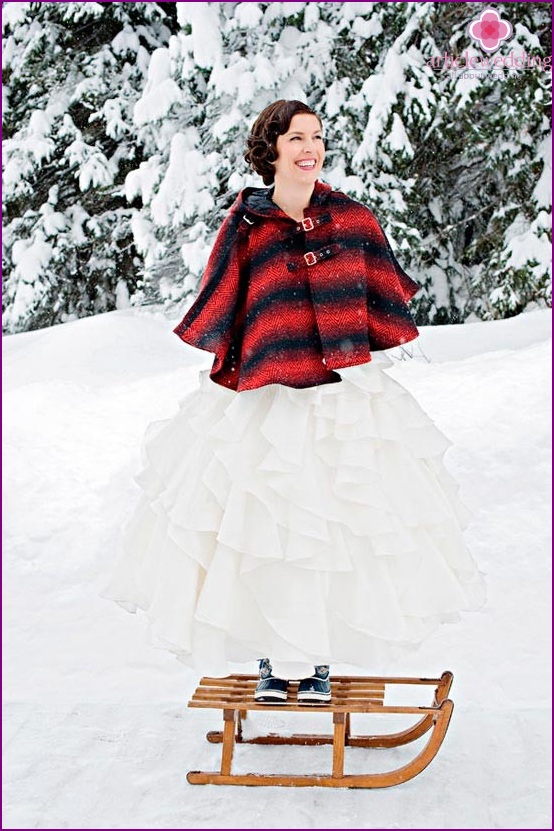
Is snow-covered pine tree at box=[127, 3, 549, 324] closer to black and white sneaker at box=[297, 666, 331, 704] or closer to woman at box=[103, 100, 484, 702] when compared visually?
woman at box=[103, 100, 484, 702]

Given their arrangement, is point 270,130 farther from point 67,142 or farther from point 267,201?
point 67,142

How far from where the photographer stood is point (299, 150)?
2.59 metres

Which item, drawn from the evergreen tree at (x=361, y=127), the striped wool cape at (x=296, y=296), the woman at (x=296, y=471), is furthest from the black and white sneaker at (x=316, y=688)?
the evergreen tree at (x=361, y=127)

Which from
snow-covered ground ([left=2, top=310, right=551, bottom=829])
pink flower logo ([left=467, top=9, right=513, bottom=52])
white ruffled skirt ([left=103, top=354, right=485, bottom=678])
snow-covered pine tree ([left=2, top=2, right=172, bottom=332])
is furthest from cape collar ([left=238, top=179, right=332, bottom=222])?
snow-covered pine tree ([left=2, top=2, right=172, bottom=332])

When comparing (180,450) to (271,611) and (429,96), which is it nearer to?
(271,611)

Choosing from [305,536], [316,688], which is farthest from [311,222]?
[316,688]

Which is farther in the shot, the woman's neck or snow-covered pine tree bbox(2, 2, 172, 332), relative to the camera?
snow-covered pine tree bbox(2, 2, 172, 332)

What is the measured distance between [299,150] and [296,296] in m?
0.41

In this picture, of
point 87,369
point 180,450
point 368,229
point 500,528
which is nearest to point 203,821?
point 180,450

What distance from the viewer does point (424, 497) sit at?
2490 mm

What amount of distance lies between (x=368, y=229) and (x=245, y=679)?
1.35 m

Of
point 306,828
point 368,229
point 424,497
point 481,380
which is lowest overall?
point 306,828

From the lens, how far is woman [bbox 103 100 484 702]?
237 cm
